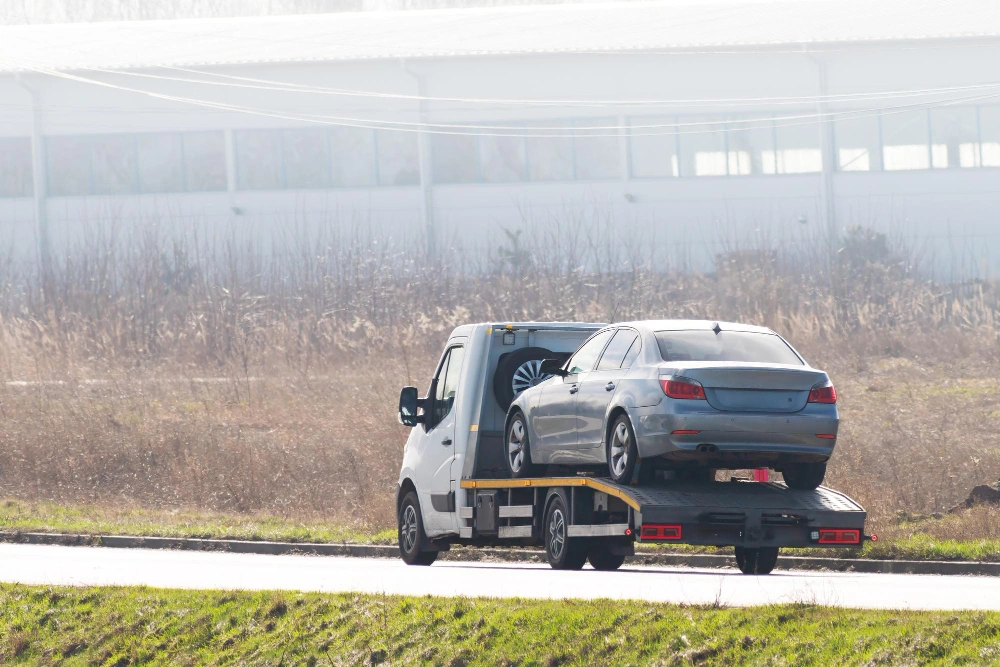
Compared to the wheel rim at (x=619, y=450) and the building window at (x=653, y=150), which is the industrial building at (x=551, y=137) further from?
the wheel rim at (x=619, y=450)

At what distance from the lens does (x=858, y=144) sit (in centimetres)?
4319

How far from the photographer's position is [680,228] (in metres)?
43.6

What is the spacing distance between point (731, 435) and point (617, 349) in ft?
5.08

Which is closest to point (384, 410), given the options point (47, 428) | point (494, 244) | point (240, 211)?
point (47, 428)

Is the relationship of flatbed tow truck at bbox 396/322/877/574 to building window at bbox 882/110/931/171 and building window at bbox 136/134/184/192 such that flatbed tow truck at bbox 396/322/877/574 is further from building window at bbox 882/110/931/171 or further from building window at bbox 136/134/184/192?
building window at bbox 136/134/184/192

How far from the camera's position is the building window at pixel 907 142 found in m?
43.4

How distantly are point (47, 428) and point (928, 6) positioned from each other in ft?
104

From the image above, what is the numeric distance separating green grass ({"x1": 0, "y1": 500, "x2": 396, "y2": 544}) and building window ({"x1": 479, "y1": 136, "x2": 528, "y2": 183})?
2102 cm

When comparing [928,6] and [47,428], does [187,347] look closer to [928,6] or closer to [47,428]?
[47,428]

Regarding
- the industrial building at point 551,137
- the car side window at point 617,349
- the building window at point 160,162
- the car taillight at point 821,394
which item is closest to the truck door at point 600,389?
the car side window at point 617,349

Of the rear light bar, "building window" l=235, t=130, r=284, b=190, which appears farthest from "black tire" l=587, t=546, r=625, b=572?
"building window" l=235, t=130, r=284, b=190

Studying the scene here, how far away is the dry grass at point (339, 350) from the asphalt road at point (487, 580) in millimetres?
A: 4366

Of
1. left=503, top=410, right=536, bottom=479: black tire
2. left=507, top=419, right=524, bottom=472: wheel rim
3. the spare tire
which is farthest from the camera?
the spare tire

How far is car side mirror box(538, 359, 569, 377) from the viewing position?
1402cm
